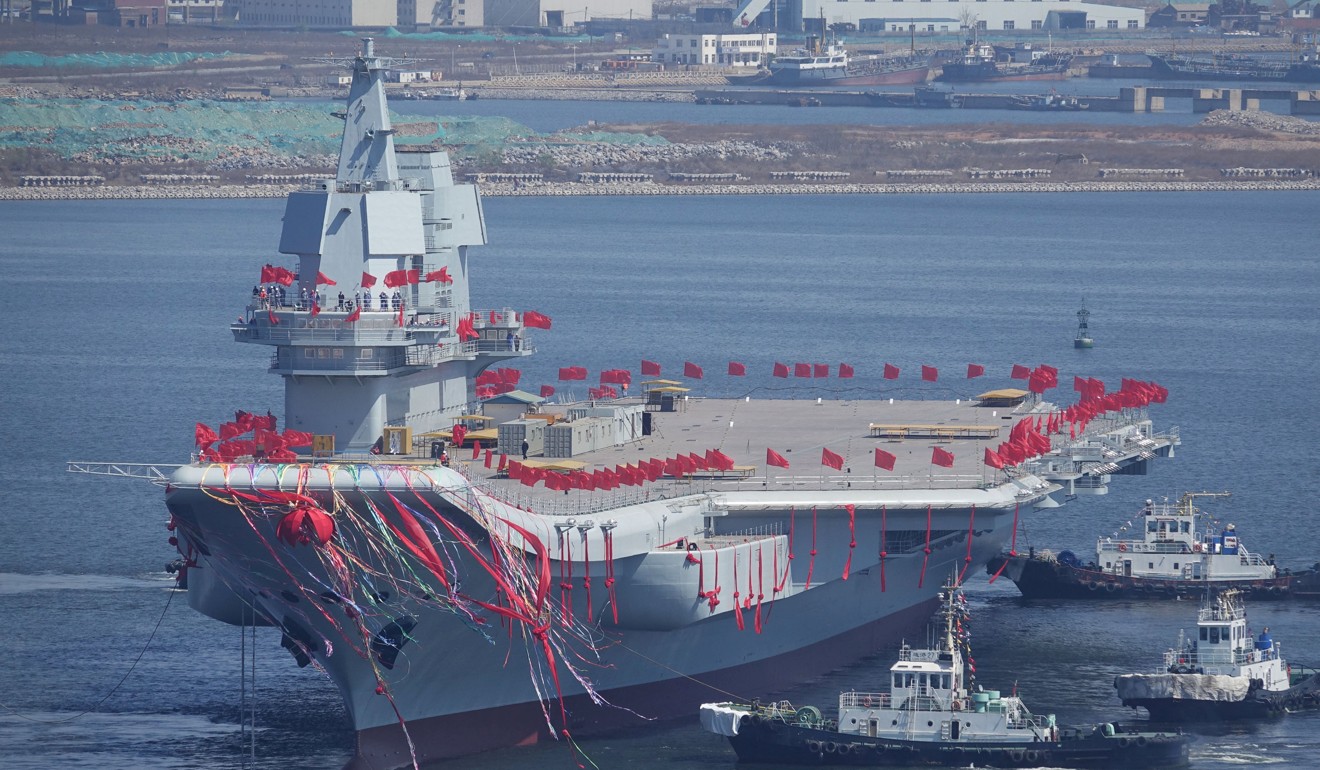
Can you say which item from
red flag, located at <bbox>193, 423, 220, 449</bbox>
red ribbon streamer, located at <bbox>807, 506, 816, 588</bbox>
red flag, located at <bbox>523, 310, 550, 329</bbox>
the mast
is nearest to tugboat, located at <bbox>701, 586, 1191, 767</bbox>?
red ribbon streamer, located at <bbox>807, 506, 816, 588</bbox>

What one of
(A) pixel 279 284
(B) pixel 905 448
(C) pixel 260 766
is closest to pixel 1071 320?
(B) pixel 905 448

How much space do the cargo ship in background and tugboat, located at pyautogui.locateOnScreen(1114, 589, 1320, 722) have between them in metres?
5.71

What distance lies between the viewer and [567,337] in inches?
4609

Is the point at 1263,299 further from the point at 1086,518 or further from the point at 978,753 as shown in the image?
the point at 978,753

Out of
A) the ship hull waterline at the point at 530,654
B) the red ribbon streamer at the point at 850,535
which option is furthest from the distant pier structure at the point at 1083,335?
the red ribbon streamer at the point at 850,535

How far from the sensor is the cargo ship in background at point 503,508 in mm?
53312

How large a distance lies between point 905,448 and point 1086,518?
14785 millimetres

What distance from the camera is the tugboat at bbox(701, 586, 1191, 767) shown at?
53.4 metres

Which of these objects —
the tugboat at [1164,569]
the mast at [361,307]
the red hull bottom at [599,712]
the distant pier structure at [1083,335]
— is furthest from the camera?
the distant pier structure at [1083,335]

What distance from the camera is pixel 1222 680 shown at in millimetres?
59031

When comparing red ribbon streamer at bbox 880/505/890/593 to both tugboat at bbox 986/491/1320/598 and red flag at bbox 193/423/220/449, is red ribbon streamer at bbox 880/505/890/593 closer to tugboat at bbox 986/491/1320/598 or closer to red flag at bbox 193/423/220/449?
tugboat at bbox 986/491/1320/598

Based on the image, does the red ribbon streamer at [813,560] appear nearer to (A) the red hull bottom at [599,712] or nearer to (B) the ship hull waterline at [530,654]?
(B) the ship hull waterline at [530,654]

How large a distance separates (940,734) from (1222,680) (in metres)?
8.87

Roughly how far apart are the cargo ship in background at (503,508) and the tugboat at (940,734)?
4.44 meters
